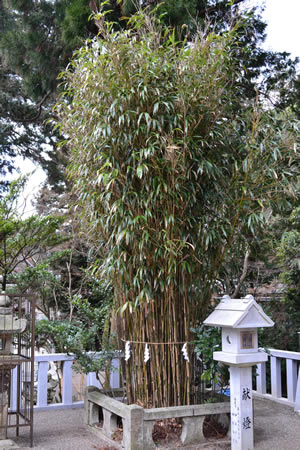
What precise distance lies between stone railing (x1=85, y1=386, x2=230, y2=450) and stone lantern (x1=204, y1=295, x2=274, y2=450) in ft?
0.94

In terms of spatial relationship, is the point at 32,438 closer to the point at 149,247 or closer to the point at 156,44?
the point at 149,247

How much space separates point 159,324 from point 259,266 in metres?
3.72

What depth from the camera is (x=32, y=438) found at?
3.48 metres

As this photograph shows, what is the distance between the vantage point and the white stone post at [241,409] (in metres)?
3.21

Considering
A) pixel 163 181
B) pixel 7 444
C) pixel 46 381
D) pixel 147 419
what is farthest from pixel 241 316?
pixel 46 381

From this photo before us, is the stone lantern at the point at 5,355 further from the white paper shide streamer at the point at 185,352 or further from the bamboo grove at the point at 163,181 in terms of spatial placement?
the white paper shide streamer at the point at 185,352

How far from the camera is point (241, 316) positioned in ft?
10.5

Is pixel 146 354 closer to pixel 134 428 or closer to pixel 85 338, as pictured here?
pixel 134 428

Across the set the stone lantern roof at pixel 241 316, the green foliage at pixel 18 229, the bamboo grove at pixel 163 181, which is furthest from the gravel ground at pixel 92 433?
the green foliage at pixel 18 229

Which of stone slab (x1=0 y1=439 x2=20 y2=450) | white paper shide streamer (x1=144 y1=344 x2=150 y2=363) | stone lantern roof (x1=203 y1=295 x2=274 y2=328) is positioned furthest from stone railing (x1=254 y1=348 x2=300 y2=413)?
stone slab (x1=0 y1=439 x2=20 y2=450)

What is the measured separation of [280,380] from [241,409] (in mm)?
1962

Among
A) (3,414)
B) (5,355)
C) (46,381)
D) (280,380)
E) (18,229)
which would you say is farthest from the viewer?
(18,229)

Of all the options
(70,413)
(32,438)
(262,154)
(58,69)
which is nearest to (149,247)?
(262,154)

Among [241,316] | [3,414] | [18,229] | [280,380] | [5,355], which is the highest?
[18,229]
